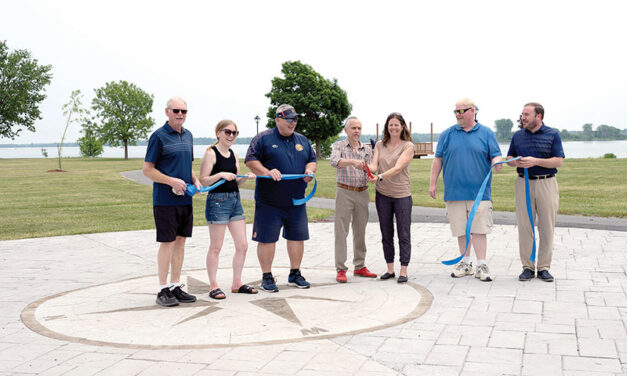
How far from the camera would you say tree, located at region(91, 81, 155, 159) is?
7519 centimetres

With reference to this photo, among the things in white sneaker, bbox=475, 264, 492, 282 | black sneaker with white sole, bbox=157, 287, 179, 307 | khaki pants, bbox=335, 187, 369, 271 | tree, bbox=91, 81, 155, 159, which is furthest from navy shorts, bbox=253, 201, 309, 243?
tree, bbox=91, 81, 155, 159

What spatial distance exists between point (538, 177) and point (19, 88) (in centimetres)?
4881

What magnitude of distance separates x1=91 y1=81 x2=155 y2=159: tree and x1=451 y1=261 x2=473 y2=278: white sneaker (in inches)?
2878

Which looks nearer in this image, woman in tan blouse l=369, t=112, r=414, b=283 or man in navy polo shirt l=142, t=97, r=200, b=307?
man in navy polo shirt l=142, t=97, r=200, b=307

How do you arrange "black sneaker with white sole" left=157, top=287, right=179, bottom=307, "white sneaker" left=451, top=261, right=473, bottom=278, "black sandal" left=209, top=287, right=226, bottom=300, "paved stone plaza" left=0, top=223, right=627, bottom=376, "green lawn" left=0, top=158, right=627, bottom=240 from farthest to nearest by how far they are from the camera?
"green lawn" left=0, top=158, right=627, bottom=240 → "white sneaker" left=451, top=261, right=473, bottom=278 → "black sandal" left=209, top=287, right=226, bottom=300 → "black sneaker with white sole" left=157, top=287, right=179, bottom=307 → "paved stone plaza" left=0, top=223, right=627, bottom=376

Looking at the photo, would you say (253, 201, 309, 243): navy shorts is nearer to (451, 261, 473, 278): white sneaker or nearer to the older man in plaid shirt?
the older man in plaid shirt

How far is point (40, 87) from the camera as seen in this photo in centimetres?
4828

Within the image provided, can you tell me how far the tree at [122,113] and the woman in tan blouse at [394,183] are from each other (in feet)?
239

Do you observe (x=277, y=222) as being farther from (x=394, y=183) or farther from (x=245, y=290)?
(x=394, y=183)

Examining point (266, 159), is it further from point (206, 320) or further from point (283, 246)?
point (283, 246)

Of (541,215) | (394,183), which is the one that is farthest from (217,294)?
(541,215)

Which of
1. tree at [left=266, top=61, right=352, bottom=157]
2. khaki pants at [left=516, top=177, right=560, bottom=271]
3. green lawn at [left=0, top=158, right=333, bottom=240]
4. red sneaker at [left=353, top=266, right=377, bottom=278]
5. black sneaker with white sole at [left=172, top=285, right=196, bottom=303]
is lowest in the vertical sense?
green lawn at [left=0, top=158, right=333, bottom=240]

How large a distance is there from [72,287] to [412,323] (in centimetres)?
381

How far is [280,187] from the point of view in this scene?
5.89m
